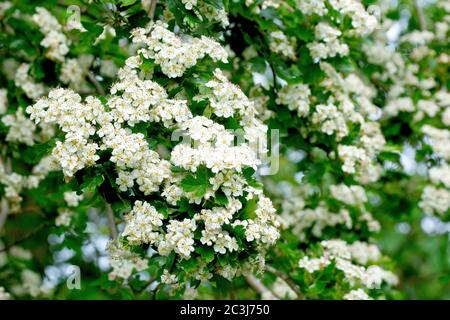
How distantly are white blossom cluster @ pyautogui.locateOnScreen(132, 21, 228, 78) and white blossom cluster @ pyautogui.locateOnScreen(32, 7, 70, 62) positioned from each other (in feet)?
4.69

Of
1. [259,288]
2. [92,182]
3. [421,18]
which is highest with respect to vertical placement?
[92,182]

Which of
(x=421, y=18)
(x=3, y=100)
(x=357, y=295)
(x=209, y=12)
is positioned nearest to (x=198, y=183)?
(x=209, y=12)

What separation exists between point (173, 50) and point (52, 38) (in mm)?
1724

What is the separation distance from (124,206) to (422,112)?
127 inches

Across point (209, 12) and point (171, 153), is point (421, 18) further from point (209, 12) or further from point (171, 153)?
point (171, 153)

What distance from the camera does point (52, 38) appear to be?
4.90m

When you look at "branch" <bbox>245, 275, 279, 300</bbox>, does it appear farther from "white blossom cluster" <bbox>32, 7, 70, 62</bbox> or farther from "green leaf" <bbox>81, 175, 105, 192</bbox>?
"green leaf" <bbox>81, 175, 105, 192</bbox>

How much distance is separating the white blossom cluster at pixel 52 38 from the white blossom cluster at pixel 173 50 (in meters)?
1.43

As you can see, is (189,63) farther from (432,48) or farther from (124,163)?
(432,48)

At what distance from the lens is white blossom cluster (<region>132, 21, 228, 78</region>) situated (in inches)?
136

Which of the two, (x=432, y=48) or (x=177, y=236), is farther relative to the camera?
(x=432, y=48)

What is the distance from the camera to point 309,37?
450 centimetres

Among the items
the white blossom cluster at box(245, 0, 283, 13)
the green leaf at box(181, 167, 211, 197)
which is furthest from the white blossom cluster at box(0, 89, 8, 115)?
the green leaf at box(181, 167, 211, 197)
